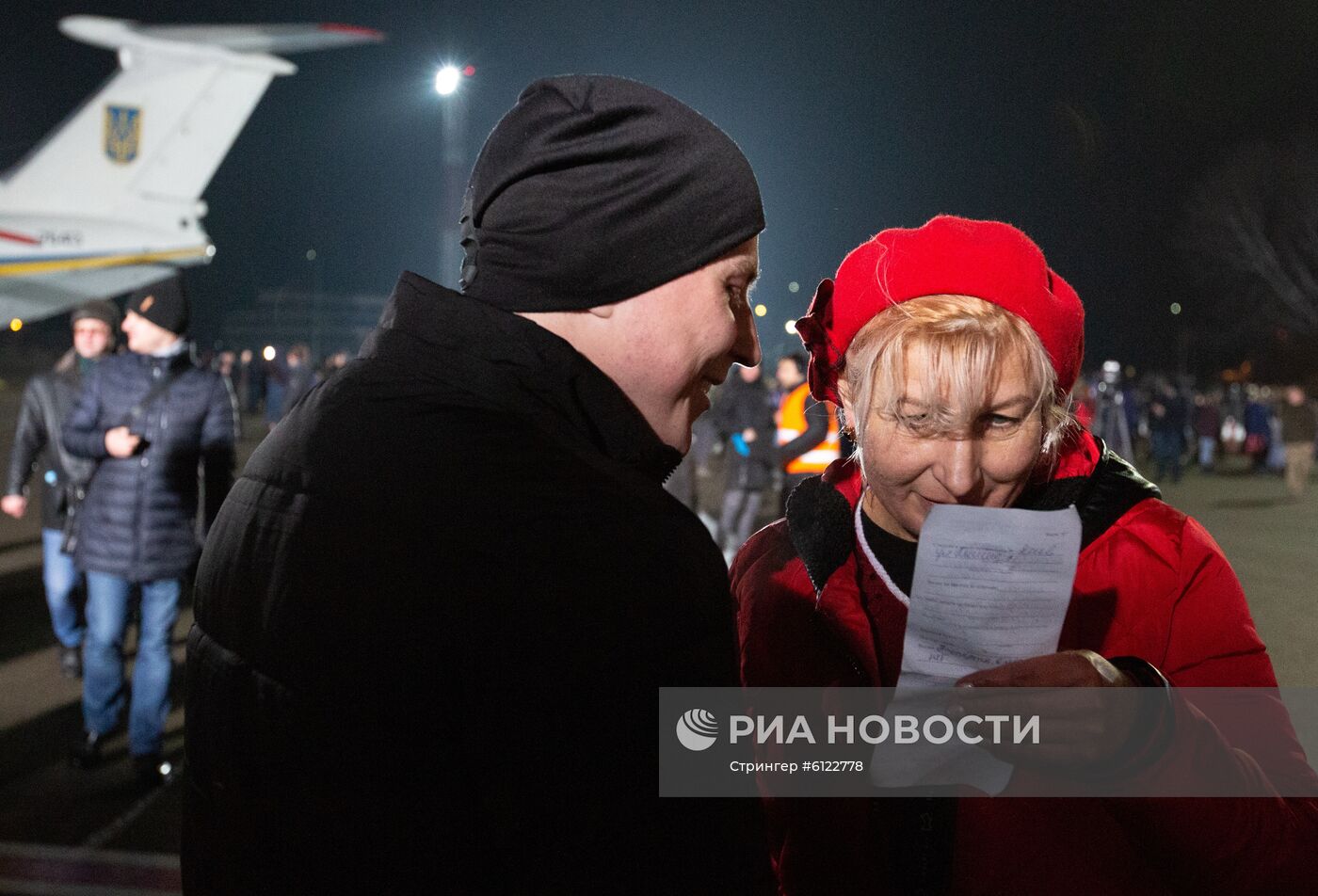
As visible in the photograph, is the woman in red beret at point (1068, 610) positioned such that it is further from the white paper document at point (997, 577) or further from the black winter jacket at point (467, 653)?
the black winter jacket at point (467, 653)

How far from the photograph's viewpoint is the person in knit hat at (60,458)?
550 cm

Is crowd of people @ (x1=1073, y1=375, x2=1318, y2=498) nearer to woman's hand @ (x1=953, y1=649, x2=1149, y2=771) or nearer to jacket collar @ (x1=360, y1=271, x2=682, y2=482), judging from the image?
woman's hand @ (x1=953, y1=649, x2=1149, y2=771)

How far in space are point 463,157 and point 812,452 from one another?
210 inches

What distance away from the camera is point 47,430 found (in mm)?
5820

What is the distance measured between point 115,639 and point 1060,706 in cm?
439

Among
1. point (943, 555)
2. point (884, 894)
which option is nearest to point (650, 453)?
point (943, 555)

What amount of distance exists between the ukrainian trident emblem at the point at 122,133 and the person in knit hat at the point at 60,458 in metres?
17.3

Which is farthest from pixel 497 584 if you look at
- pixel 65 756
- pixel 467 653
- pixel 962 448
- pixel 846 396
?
pixel 65 756

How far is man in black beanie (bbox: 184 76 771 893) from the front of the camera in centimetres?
77

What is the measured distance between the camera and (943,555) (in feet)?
3.65

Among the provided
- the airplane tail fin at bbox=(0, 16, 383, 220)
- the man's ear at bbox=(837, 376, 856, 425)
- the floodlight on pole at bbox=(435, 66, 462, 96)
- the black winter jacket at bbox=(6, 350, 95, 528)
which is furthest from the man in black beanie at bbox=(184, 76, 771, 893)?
the airplane tail fin at bbox=(0, 16, 383, 220)

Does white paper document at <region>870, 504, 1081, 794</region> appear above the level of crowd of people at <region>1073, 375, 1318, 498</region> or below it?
above

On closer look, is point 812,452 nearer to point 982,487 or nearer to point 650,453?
point 982,487

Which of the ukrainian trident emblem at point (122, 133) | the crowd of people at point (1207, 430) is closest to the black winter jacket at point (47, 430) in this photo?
the crowd of people at point (1207, 430)
